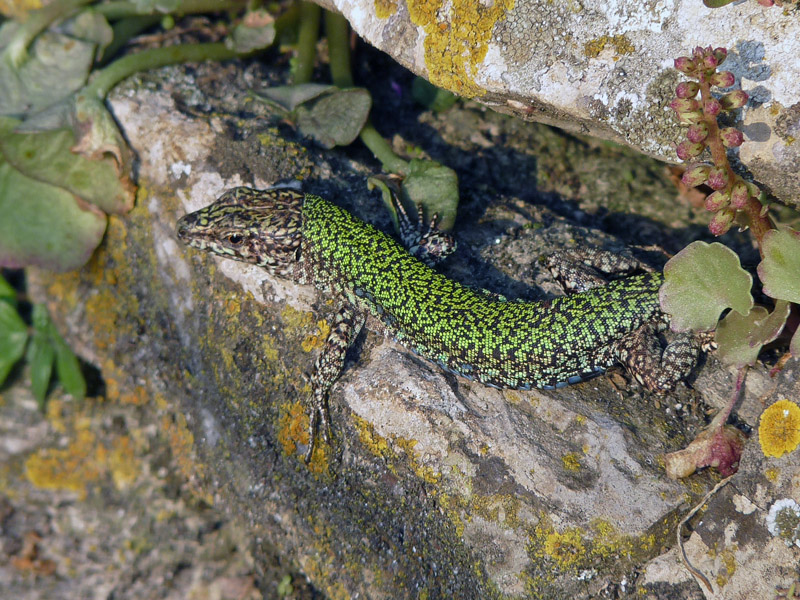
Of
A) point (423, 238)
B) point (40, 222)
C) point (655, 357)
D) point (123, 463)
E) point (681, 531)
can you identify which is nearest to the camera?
point (681, 531)

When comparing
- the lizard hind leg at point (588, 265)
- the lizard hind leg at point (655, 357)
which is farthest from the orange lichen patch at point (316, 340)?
the lizard hind leg at point (655, 357)

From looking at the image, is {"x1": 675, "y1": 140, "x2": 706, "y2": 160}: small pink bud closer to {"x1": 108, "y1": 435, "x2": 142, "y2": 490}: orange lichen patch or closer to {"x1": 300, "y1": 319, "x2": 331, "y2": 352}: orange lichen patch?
{"x1": 300, "y1": 319, "x2": 331, "y2": 352}: orange lichen patch

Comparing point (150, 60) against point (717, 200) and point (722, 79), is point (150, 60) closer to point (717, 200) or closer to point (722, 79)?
point (722, 79)

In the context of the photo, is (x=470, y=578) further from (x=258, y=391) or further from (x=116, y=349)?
(x=116, y=349)

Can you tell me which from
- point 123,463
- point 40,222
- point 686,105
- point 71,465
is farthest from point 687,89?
point 71,465

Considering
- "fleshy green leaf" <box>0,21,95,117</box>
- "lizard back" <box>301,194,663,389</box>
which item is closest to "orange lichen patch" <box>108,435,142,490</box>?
"lizard back" <box>301,194,663,389</box>
